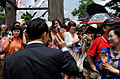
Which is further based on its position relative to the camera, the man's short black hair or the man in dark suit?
the man's short black hair

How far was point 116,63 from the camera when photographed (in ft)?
7.77

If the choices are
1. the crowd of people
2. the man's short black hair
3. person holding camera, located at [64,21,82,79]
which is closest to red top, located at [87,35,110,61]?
the crowd of people

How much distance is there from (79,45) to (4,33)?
154 inches

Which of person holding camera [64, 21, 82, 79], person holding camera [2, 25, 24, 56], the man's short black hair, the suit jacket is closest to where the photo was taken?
the suit jacket

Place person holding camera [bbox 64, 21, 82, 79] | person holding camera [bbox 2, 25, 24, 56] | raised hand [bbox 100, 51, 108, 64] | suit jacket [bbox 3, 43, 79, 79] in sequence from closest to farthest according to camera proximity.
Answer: suit jacket [bbox 3, 43, 79, 79] < raised hand [bbox 100, 51, 108, 64] < person holding camera [bbox 2, 25, 24, 56] < person holding camera [bbox 64, 21, 82, 79]

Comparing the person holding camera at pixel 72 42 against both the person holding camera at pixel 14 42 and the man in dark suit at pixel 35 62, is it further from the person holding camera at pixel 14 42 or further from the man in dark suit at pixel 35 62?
the man in dark suit at pixel 35 62

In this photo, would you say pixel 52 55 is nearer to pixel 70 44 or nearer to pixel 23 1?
pixel 70 44

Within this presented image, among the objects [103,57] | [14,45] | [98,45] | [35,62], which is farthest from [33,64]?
[14,45]

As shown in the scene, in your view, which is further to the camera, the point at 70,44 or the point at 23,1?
the point at 23,1

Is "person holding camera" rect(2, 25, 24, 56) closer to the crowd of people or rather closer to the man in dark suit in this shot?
the crowd of people

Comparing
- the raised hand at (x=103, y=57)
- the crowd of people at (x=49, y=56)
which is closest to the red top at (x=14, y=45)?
the crowd of people at (x=49, y=56)

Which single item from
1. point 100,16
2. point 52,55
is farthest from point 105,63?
point 100,16

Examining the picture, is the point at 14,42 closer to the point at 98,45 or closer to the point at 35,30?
the point at 98,45

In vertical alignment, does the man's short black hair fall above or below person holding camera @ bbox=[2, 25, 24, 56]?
above
